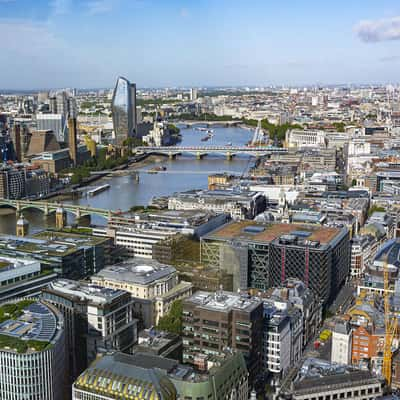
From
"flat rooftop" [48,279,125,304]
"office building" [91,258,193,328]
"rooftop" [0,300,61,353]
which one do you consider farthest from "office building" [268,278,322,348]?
"rooftop" [0,300,61,353]

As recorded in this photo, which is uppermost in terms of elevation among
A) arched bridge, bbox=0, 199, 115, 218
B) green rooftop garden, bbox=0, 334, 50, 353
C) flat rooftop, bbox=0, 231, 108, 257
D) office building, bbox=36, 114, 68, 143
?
office building, bbox=36, 114, 68, 143

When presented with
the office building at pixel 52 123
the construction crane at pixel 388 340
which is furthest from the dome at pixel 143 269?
the office building at pixel 52 123

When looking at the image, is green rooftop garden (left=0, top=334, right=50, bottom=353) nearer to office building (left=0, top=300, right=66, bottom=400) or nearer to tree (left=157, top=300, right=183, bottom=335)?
office building (left=0, top=300, right=66, bottom=400)

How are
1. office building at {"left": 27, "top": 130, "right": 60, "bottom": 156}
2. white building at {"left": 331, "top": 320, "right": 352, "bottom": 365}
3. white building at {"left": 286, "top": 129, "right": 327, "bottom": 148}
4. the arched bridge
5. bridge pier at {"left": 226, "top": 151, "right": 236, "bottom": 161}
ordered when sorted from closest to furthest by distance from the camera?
white building at {"left": 331, "top": 320, "right": 352, "bottom": 365}
the arched bridge
office building at {"left": 27, "top": 130, "right": 60, "bottom": 156}
bridge pier at {"left": 226, "top": 151, "right": 236, "bottom": 161}
white building at {"left": 286, "top": 129, "right": 327, "bottom": 148}

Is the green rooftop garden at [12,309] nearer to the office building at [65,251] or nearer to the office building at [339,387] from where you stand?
the office building at [65,251]

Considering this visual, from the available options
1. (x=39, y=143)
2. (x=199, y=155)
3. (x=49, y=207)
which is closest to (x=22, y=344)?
(x=49, y=207)

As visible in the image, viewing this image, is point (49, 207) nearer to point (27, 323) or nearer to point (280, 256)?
point (280, 256)
